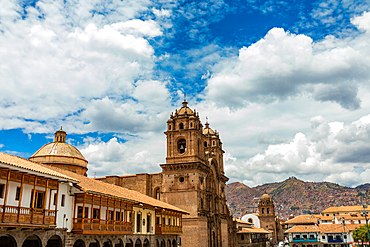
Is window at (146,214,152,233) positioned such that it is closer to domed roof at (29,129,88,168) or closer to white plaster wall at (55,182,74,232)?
white plaster wall at (55,182,74,232)

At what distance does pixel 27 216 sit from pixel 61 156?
30460mm

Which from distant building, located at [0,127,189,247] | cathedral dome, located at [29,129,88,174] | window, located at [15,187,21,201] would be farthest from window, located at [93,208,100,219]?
cathedral dome, located at [29,129,88,174]

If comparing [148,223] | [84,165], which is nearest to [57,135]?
[84,165]

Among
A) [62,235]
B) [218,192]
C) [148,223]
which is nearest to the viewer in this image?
[62,235]

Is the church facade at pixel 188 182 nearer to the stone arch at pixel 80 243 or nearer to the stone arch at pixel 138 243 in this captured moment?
the stone arch at pixel 138 243

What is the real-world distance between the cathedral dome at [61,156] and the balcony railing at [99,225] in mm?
21682

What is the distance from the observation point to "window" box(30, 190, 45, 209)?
2016cm

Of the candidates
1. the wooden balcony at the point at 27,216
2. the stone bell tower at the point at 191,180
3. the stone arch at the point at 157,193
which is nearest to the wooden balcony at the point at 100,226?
the wooden balcony at the point at 27,216

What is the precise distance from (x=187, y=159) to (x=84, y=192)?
1105 inches

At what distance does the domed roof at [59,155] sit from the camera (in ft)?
158

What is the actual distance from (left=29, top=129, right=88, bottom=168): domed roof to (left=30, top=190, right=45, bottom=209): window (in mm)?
28226

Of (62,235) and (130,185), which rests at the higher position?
(130,185)

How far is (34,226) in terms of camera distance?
63.6 feet

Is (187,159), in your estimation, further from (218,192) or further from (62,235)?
(62,235)
